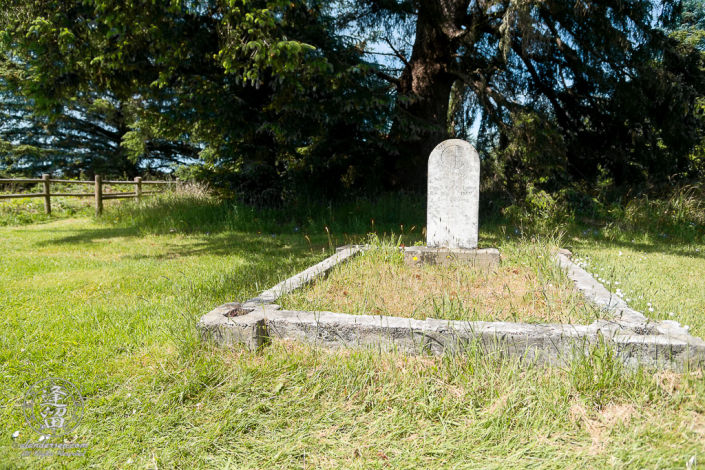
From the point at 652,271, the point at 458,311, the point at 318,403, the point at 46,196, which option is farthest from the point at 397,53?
the point at 318,403

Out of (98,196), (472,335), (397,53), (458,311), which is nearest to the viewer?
(472,335)

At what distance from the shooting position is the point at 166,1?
6.91 meters

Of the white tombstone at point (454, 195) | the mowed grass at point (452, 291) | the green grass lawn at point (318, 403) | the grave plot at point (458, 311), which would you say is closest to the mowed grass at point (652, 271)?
the green grass lawn at point (318, 403)

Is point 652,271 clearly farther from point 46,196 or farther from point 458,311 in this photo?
point 46,196

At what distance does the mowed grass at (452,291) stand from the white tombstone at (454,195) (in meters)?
0.58

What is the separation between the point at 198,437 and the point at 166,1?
274 inches

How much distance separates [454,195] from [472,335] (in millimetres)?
2940

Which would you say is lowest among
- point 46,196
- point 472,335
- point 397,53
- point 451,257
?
point 472,335

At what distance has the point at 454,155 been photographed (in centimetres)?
527

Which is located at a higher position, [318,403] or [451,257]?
[451,257]

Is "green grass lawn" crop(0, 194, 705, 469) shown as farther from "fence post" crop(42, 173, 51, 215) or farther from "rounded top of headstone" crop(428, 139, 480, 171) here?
"fence post" crop(42, 173, 51, 215)

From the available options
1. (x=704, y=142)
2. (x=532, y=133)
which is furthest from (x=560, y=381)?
(x=704, y=142)

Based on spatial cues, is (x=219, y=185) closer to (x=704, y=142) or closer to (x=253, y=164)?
(x=253, y=164)

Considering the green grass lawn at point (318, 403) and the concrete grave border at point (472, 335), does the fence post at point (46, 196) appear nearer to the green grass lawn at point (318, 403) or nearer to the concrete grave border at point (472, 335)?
the green grass lawn at point (318, 403)
